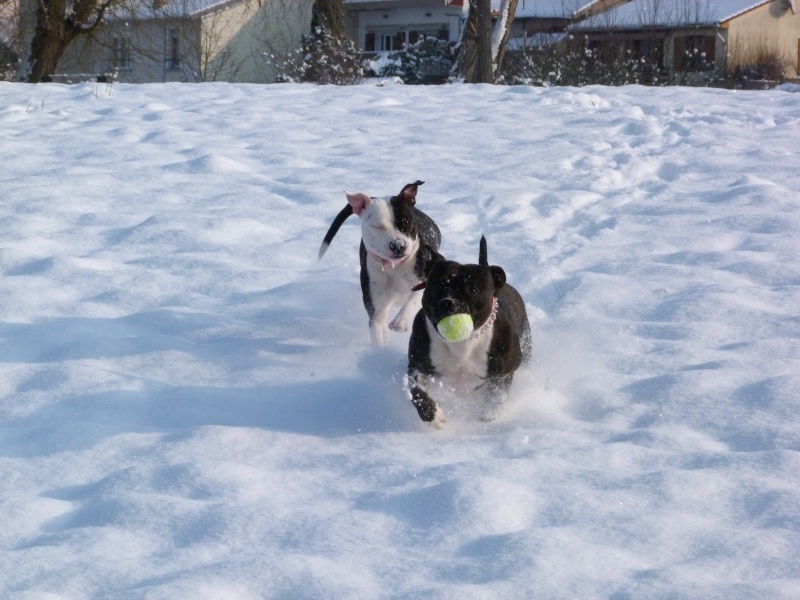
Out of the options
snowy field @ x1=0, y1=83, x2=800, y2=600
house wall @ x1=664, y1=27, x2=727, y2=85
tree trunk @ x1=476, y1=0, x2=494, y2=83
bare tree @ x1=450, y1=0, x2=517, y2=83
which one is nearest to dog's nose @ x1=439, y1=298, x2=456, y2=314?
snowy field @ x1=0, y1=83, x2=800, y2=600

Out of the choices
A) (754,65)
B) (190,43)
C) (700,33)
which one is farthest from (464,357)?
(700,33)

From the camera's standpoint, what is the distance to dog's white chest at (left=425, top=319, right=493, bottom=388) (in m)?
4.22

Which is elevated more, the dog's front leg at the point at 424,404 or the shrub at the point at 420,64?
the shrub at the point at 420,64

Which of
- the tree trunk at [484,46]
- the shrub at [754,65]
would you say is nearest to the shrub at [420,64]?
the tree trunk at [484,46]

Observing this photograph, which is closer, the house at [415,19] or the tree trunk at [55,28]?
the tree trunk at [55,28]

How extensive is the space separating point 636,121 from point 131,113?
514cm

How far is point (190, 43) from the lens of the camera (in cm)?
2131

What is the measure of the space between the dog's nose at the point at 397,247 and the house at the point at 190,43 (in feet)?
44.7

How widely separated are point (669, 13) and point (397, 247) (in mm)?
22403

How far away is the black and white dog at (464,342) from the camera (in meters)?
4.09

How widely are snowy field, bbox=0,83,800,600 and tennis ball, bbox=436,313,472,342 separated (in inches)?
16.6

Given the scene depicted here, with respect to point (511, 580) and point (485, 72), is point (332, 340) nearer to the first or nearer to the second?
point (511, 580)

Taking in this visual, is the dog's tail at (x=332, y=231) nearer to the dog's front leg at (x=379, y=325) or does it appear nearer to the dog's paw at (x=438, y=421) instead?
the dog's front leg at (x=379, y=325)

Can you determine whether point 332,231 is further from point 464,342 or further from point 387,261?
point 464,342
